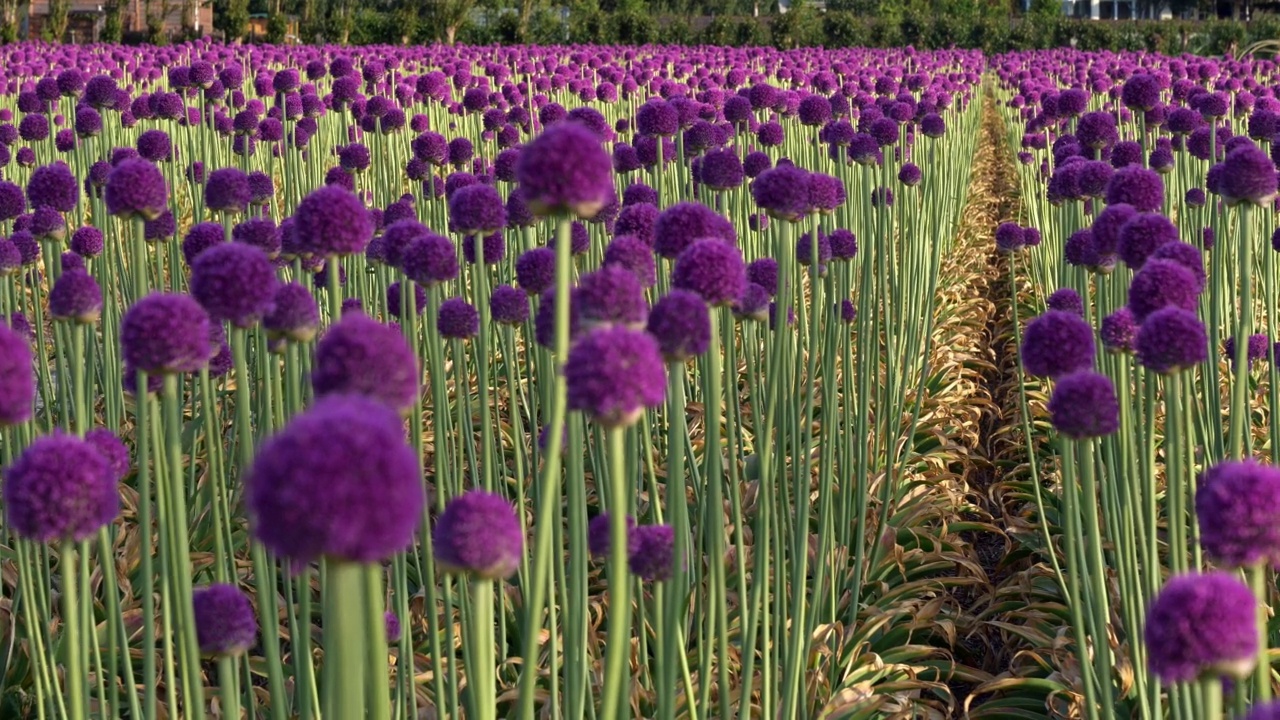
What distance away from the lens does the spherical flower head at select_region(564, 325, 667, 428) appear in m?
1.58

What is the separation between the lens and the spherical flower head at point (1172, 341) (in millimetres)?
2299

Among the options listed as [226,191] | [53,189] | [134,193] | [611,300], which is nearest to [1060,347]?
[611,300]

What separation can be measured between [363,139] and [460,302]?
8277 mm

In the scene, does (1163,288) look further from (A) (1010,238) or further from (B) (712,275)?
(A) (1010,238)

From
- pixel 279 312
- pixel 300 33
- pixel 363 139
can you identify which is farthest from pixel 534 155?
pixel 300 33

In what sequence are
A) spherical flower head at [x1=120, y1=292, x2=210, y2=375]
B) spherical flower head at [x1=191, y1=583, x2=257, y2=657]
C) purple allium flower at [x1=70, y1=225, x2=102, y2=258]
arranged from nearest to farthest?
1. spherical flower head at [x1=120, y1=292, x2=210, y2=375]
2. spherical flower head at [x1=191, y1=583, x2=257, y2=657]
3. purple allium flower at [x1=70, y1=225, x2=102, y2=258]

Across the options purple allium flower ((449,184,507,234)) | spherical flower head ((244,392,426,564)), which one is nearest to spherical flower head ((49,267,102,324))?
purple allium flower ((449,184,507,234))

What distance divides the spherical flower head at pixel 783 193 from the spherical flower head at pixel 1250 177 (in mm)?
966

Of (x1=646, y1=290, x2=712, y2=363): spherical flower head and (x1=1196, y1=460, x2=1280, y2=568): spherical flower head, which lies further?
(x1=646, y1=290, x2=712, y2=363): spherical flower head

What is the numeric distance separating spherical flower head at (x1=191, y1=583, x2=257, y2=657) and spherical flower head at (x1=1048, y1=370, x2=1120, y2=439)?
1.31m

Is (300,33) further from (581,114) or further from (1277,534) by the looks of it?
(1277,534)

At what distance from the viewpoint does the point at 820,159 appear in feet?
26.3

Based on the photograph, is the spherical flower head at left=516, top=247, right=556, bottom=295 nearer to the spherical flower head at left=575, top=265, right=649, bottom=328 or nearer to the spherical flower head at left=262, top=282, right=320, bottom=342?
the spherical flower head at left=262, top=282, right=320, bottom=342

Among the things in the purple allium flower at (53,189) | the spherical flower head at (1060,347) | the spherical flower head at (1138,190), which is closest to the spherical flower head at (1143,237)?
the spherical flower head at (1138,190)
